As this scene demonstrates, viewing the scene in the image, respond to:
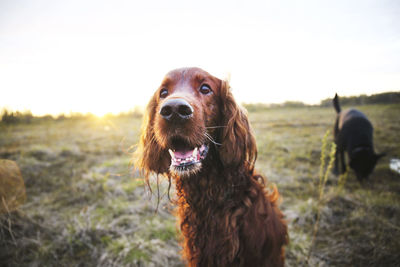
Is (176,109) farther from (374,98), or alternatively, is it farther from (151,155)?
(374,98)

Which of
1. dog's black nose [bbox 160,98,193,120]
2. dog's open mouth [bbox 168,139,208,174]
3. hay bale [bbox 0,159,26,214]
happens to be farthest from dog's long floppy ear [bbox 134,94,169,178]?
hay bale [bbox 0,159,26,214]

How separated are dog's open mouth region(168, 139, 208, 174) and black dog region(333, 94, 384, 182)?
4.04 m

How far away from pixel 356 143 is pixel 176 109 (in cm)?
513

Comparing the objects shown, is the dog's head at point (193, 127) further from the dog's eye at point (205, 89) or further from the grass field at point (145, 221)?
the grass field at point (145, 221)

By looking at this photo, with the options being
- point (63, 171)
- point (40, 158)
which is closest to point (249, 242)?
point (63, 171)

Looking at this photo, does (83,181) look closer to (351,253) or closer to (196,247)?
(196,247)

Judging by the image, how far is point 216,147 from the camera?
173cm

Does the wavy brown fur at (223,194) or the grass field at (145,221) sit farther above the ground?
the wavy brown fur at (223,194)

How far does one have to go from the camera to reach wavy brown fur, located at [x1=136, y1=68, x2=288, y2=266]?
64.0 inches

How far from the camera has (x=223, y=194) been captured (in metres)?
1.70

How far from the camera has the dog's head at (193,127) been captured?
136 cm

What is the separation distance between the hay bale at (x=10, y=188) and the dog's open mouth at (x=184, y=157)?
11.8 feet

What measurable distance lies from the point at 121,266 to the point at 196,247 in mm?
1244

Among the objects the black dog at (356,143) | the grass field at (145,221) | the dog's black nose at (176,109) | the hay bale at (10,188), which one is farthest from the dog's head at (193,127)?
the black dog at (356,143)
